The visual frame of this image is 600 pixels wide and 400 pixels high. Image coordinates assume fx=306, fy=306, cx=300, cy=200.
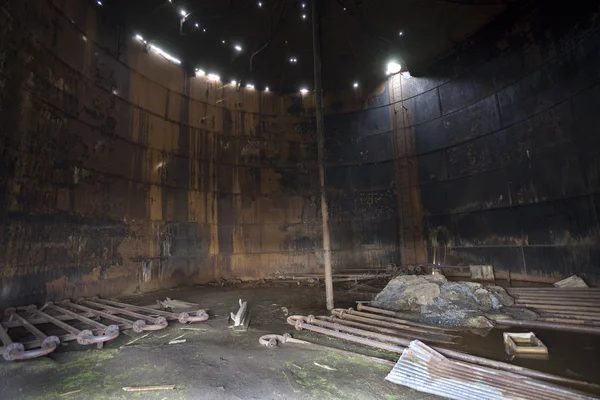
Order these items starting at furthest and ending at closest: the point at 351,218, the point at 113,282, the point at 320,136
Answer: the point at 351,218 → the point at 113,282 → the point at 320,136

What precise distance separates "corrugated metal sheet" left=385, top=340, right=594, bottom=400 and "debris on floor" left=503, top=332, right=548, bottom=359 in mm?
952

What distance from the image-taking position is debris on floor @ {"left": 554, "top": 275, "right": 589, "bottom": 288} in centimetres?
664

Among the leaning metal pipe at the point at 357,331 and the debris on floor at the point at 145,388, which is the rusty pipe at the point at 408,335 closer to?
the leaning metal pipe at the point at 357,331

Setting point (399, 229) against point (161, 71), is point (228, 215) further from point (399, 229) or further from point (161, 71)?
point (399, 229)

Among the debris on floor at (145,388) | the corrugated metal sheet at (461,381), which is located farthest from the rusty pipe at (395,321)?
the debris on floor at (145,388)

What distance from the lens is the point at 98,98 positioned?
7641 mm

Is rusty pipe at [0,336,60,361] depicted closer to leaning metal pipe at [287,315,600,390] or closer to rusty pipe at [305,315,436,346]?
leaning metal pipe at [287,315,600,390]

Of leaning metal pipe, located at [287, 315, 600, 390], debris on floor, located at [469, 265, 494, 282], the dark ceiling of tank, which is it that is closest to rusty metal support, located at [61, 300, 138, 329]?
leaning metal pipe, located at [287, 315, 600, 390]

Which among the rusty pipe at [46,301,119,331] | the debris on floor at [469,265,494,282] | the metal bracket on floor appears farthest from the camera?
the debris on floor at [469,265,494,282]

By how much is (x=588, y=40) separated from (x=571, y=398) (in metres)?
7.80

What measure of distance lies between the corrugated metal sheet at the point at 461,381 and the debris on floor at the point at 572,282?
17.8 feet

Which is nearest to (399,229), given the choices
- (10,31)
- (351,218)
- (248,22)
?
(351,218)

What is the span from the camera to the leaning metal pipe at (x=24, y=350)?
336cm

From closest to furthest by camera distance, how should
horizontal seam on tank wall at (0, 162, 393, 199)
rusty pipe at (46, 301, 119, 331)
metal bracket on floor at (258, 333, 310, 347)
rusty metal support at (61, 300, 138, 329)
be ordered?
metal bracket on floor at (258, 333, 310, 347) → rusty pipe at (46, 301, 119, 331) → rusty metal support at (61, 300, 138, 329) → horizontal seam on tank wall at (0, 162, 393, 199)
